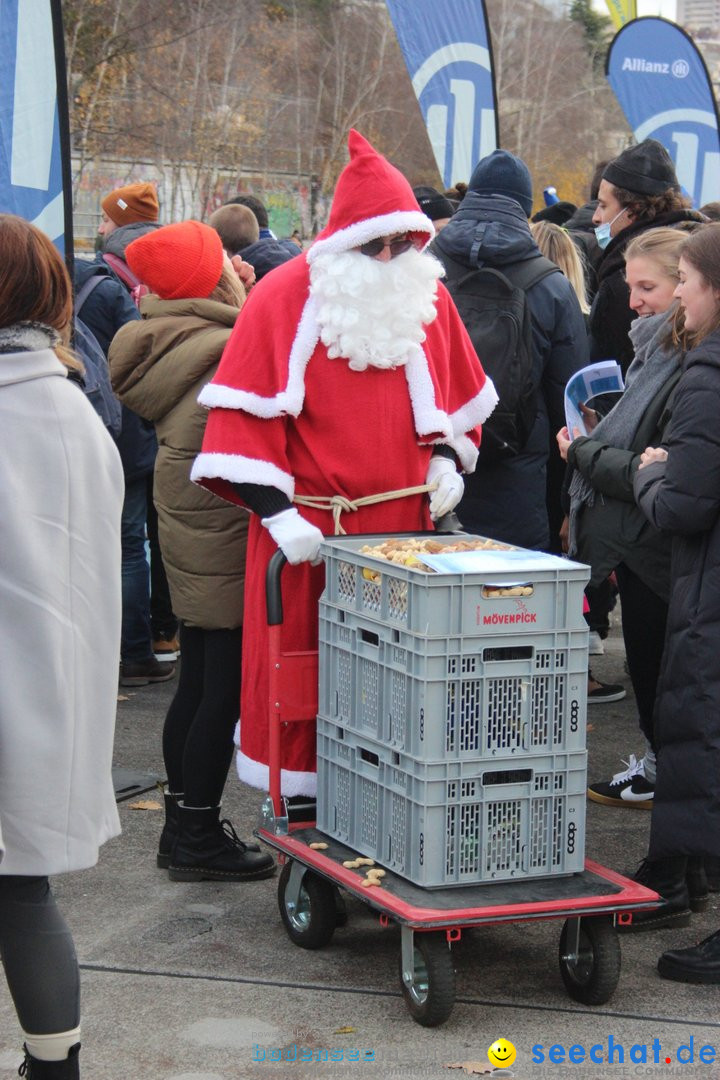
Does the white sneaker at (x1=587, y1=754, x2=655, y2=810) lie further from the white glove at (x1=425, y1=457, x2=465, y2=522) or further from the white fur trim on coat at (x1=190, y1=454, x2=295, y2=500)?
the white fur trim on coat at (x1=190, y1=454, x2=295, y2=500)

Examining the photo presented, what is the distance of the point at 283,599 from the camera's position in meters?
3.86

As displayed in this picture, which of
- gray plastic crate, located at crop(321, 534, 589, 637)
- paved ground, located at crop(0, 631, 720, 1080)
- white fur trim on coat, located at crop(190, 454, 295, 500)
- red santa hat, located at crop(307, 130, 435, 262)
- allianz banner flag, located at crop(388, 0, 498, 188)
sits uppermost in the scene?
allianz banner flag, located at crop(388, 0, 498, 188)

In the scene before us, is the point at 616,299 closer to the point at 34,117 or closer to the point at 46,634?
the point at 34,117

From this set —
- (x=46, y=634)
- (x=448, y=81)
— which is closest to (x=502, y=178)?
(x=46, y=634)

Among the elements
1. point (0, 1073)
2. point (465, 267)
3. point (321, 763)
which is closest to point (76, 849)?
point (0, 1073)

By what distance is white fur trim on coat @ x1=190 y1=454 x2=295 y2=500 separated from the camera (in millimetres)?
3721

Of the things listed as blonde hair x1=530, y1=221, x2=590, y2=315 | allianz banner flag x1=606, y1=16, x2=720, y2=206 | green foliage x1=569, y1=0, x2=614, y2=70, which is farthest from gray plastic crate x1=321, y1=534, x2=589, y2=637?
green foliage x1=569, y1=0, x2=614, y2=70

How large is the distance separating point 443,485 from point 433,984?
1.40 metres

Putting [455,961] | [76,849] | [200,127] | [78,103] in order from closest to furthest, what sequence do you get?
[76,849] → [455,961] → [78,103] → [200,127]

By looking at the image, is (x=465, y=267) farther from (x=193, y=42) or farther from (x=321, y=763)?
(x=193, y=42)

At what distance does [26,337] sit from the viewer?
2.62 m

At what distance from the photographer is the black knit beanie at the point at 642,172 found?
5465 millimetres

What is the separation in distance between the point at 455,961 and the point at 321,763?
0.61m

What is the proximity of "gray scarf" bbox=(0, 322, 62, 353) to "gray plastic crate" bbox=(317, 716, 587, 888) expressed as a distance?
4.23 feet
